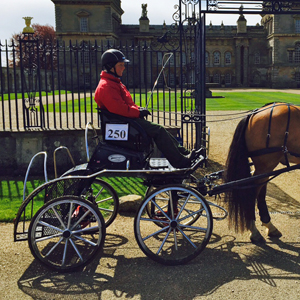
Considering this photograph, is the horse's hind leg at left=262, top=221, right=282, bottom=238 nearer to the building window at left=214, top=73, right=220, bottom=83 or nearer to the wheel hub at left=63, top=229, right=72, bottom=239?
the wheel hub at left=63, top=229, right=72, bottom=239

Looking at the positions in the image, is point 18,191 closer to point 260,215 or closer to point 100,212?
point 100,212

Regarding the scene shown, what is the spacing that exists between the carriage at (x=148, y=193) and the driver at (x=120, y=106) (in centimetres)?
10

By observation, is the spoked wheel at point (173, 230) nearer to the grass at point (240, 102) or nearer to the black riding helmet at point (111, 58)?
the black riding helmet at point (111, 58)

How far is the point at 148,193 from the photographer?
4.32 metres

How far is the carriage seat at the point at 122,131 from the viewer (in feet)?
14.0

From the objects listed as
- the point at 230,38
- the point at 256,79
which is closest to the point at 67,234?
the point at 256,79

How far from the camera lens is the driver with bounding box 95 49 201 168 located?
13.8ft

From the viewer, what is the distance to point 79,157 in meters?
8.16

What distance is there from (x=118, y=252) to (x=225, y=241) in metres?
1.22

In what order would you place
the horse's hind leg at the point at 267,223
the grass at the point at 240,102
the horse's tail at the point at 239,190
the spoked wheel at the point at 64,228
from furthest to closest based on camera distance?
the grass at the point at 240,102
the horse's hind leg at the point at 267,223
the horse's tail at the point at 239,190
the spoked wheel at the point at 64,228

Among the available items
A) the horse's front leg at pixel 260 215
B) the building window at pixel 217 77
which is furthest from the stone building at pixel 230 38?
the horse's front leg at pixel 260 215

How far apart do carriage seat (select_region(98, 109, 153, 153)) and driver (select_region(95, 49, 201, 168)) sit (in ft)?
0.22

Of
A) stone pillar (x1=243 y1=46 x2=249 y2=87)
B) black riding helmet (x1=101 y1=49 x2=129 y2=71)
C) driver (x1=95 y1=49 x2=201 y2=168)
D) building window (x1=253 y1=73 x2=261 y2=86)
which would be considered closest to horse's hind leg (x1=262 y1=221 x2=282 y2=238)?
driver (x1=95 y1=49 x2=201 y2=168)

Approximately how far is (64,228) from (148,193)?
3.14 ft
